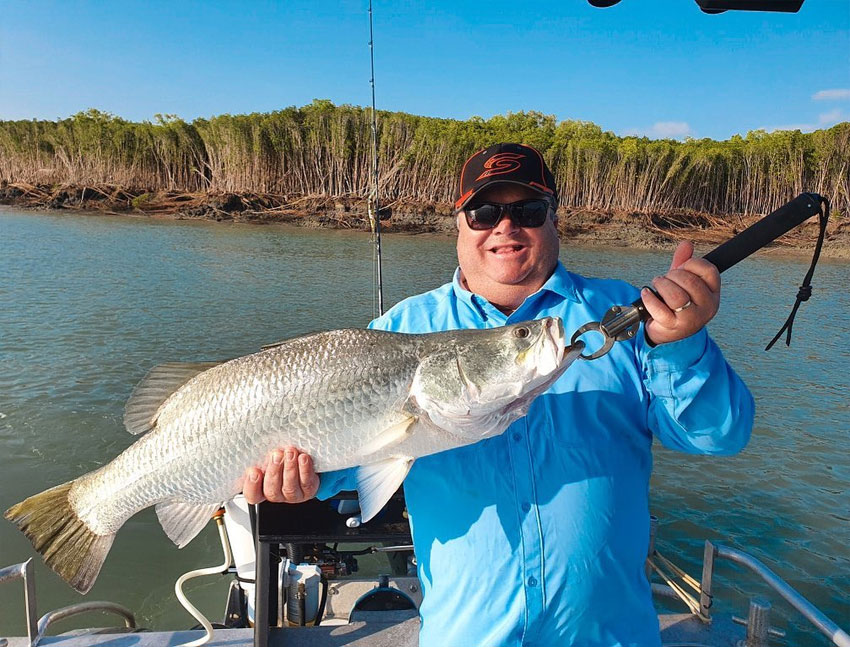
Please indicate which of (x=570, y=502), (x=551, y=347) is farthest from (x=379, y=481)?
(x=551, y=347)

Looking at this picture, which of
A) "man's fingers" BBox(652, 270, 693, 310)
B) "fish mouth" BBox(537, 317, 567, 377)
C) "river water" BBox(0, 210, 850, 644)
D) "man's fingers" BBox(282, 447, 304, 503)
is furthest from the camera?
"river water" BBox(0, 210, 850, 644)

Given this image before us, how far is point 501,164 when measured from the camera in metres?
2.57

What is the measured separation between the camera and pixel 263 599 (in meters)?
2.91

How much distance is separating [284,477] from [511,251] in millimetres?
1297

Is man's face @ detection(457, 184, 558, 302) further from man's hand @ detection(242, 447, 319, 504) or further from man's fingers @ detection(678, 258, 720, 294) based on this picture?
man's hand @ detection(242, 447, 319, 504)

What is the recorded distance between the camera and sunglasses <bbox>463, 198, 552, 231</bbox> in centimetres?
256

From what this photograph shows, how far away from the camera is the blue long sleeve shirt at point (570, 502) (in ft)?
6.58

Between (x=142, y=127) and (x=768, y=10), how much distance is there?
6388 centimetres

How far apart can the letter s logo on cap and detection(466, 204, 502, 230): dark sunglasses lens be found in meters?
0.13

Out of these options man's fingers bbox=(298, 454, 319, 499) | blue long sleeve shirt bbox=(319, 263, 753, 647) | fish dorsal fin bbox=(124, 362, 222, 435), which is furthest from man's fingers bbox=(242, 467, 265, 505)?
blue long sleeve shirt bbox=(319, 263, 753, 647)

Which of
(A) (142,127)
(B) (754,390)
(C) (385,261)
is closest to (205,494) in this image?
(B) (754,390)

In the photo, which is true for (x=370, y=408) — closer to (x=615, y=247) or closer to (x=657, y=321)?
(x=657, y=321)

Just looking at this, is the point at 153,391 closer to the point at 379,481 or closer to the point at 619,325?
the point at 379,481

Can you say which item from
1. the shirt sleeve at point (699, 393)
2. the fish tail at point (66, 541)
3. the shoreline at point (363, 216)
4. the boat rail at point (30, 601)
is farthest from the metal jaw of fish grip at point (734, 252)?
the shoreline at point (363, 216)
